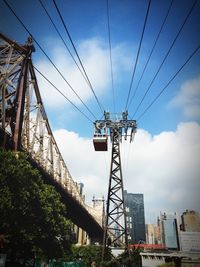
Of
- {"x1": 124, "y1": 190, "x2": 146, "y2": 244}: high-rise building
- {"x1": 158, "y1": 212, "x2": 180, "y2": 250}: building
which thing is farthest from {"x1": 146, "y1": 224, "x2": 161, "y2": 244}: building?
{"x1": 158, "y1": 212, "x2": 180, "y2": 250}: building

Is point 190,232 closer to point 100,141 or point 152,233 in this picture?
point 152,233

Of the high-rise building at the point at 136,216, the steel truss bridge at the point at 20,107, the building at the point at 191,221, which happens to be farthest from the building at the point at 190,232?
the steel truss bridge at the point at 20,107

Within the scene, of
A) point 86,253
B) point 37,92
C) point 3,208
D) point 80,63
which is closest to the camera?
point 80,63

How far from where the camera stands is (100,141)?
1728cm

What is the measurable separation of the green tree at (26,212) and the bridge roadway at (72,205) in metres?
3.17

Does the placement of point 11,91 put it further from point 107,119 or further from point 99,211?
point 99,211

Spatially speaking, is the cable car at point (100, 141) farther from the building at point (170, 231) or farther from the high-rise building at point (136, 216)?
the high-rise building at point (136, 216)

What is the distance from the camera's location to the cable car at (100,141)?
1728 cm

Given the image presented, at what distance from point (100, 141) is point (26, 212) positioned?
6.51 meters

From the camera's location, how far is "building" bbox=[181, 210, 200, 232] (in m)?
114

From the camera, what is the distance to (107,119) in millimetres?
17688

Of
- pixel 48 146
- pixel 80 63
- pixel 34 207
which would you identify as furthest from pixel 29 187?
pixel 48 146

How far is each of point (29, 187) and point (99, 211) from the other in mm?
79050

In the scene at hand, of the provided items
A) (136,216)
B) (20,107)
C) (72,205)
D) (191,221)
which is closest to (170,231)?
(191,221)
